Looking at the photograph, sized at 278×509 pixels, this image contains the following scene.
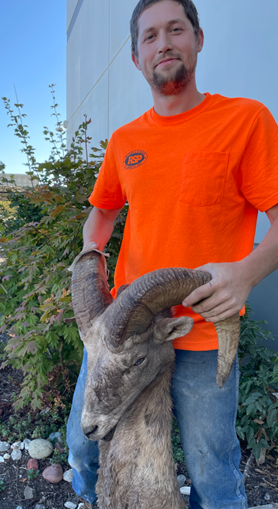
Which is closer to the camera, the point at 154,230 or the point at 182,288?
the point at 182,288

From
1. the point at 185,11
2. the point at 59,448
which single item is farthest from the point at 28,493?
the point at 185,11

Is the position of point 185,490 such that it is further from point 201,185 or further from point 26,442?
point 201,185

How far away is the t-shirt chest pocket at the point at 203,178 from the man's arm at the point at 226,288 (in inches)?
15.1

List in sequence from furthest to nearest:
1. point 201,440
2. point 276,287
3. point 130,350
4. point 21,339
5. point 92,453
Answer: point 276,287
point 21,339
point 92,453
point 201,440
point 130,350

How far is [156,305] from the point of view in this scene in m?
1.48

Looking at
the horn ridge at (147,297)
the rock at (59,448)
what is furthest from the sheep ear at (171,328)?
the rock at (59,448)

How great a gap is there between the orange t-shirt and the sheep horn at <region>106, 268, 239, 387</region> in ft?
0.69

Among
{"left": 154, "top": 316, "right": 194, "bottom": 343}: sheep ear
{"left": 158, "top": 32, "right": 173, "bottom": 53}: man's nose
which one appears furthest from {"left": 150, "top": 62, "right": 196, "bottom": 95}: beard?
{"left": 154, "top": 316, "right": 194, "bottom": 343}: sheep ear

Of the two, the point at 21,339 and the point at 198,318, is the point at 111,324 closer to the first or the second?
the point at 198,318

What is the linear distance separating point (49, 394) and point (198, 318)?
8.64 feet

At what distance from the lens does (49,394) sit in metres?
3.67

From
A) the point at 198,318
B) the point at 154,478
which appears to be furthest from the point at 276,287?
the point at 154,478

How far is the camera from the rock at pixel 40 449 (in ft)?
10.4

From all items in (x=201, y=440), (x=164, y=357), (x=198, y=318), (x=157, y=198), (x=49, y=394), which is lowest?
(x=49, y=394)
